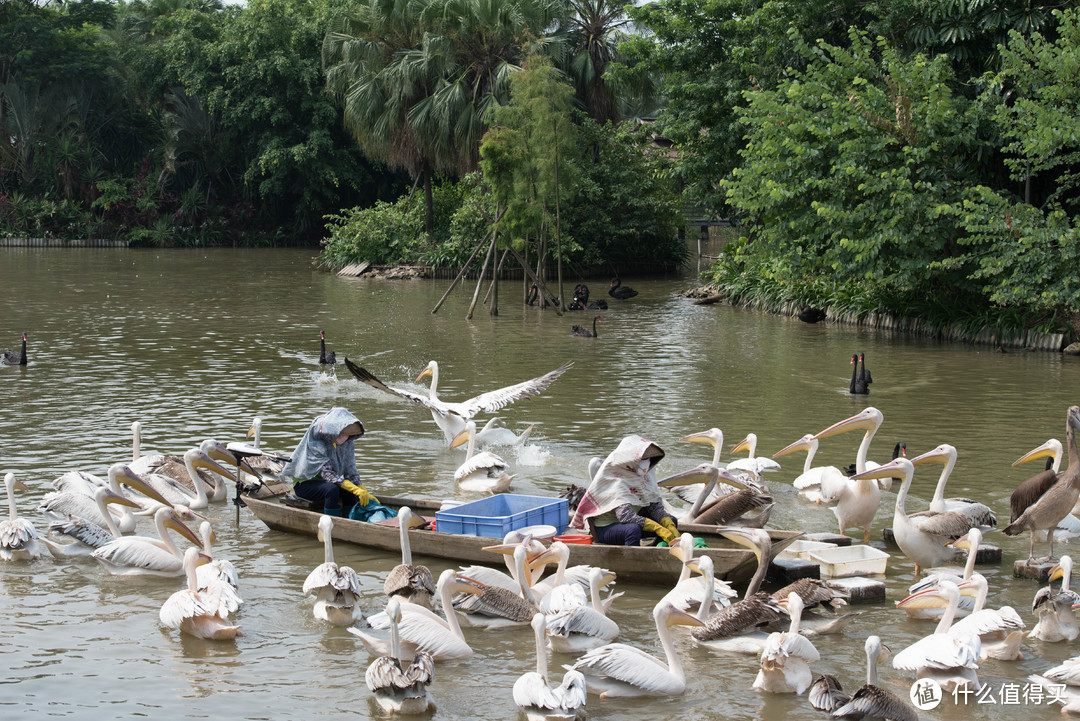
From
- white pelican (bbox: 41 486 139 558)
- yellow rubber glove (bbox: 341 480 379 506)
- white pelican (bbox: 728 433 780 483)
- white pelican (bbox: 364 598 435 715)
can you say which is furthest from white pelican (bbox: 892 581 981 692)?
white pelican (bbox: 41 486 139 558)

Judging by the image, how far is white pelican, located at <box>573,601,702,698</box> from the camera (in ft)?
19.7

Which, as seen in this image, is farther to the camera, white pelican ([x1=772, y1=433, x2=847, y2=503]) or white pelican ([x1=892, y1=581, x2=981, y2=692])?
white pelican ([x1=772, y1=433, x2=847, y2=503])

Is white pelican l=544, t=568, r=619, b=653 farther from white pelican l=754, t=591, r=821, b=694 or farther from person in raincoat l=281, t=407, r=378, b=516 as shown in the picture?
person in raincoat l=281, t=407, r=378, b=516

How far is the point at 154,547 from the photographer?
8.05m

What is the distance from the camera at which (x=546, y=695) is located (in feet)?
18.5

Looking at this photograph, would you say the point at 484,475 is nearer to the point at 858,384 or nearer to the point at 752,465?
the point at 752,465

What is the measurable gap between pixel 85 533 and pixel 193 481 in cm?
148

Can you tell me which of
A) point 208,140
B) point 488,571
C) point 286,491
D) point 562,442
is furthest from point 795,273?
point 208,140

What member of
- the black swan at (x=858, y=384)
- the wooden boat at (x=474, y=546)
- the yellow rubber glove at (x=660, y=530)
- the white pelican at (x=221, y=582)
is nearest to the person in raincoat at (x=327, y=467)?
the wooden boat at (x=474, y=546)

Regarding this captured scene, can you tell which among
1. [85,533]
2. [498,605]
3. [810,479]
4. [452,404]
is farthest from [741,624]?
[452,404]

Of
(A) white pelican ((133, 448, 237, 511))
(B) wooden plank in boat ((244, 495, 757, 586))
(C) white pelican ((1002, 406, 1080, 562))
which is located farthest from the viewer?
(A) white pelican ((133, 448, 237, 511))

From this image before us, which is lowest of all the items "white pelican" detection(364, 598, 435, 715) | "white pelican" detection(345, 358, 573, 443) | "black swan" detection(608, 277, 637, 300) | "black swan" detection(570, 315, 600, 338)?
"white pelican" detection(364, 598, 435, 715)

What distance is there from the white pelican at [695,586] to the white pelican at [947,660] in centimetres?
124

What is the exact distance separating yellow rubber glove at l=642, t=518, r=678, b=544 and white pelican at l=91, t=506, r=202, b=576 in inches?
136
